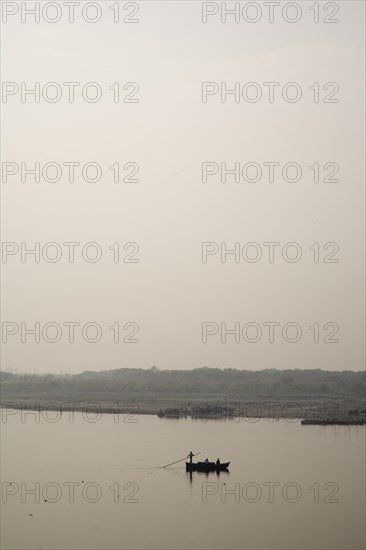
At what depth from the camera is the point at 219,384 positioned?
81062 millimetres

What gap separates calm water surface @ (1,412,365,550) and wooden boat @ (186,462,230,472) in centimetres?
38

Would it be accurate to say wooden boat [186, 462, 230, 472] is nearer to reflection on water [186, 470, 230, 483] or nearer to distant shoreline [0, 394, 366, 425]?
reflection on water [186, 470, 230, 483]

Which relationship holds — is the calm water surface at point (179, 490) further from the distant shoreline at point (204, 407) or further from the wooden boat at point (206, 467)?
the distant shoreline at point (204, 407)

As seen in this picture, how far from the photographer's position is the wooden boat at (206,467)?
30359mm

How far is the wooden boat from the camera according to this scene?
3036cm

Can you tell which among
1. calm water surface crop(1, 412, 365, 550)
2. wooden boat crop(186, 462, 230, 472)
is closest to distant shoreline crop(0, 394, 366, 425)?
calm water surface crop(1, 412, 365, 550)

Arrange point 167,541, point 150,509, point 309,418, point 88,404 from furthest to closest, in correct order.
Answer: point 88,404
point 309,418
point 150,509
point 167,541

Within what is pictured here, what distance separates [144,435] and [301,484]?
13.8 m

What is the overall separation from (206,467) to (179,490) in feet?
10.9

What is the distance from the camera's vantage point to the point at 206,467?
30828 millimetres

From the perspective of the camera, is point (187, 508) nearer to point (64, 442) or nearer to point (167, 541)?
point (167, 541)

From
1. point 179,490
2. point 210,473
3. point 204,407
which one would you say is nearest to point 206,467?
point 210,473

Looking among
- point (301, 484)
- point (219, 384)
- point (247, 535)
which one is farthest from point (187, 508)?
point (219, 384)

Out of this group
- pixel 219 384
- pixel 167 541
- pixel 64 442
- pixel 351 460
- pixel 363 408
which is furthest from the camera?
pixel 219 384
